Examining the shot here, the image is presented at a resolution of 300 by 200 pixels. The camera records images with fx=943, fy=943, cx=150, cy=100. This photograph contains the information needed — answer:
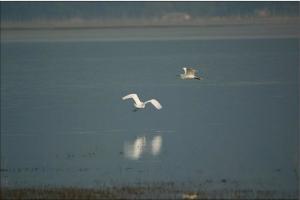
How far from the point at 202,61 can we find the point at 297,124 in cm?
2957

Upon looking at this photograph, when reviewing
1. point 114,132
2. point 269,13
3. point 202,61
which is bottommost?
point 114,132

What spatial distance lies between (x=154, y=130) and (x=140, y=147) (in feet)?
8.57

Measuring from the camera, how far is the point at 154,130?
73.7 feet

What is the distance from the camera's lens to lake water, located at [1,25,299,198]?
55.0ft

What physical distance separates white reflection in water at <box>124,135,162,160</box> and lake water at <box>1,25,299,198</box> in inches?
0.9

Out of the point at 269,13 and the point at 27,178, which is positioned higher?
the point at 269,13

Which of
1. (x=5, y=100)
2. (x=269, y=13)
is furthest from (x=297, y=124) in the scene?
(x=269, y=13)

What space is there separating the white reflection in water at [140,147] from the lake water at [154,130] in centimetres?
2

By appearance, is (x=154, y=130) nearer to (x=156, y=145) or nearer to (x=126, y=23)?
(x=156, y=145)

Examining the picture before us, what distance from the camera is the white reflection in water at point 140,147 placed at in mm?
19047

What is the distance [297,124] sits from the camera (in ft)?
73.4

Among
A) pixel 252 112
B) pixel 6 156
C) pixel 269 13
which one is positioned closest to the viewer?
pixel 6 156

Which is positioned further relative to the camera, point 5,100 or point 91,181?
point 5,100

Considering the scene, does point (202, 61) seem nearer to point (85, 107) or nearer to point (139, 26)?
point (85, 107)
